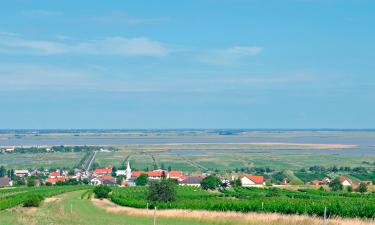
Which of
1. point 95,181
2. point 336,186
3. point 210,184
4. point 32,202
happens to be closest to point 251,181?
point 336,186

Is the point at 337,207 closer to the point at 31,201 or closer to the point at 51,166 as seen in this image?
the point at 31,201

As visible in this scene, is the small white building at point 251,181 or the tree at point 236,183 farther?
the small white building at point 251,181

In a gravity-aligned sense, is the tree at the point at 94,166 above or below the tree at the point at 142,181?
below

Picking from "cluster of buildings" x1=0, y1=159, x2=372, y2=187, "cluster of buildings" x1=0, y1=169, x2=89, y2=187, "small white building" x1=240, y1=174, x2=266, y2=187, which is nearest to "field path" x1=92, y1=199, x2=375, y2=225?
"cluster of buildings" x1=0, y1=159, x2=372, y2=187

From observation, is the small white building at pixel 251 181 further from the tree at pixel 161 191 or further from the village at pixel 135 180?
the tree at pixel 161 191

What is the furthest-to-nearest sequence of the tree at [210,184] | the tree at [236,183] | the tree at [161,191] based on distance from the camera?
the tree at [236,183] < the tree at [210,184] < the tree at [161,191]

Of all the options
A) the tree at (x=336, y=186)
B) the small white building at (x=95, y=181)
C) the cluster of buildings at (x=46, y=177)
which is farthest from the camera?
the small white building at (x=95, y=181)

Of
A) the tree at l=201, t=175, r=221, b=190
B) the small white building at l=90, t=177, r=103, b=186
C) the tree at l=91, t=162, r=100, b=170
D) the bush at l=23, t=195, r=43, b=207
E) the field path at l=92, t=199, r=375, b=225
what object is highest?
the field path at l=92, t=199, r=375, b=225

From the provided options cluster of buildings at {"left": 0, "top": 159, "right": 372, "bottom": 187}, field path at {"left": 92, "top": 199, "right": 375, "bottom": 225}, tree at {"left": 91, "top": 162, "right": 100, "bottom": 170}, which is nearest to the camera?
field path at {"left": 92, "top": 199, "right": 375, "bottom": 225}

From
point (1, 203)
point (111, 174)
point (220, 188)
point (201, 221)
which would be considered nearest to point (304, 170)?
point (111, 174)

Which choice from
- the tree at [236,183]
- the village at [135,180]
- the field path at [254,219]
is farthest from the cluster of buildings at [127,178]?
the field path at [254,219]

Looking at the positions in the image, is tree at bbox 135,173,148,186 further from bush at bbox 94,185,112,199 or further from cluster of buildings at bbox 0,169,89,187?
bush at bbox 94,185,112,199
